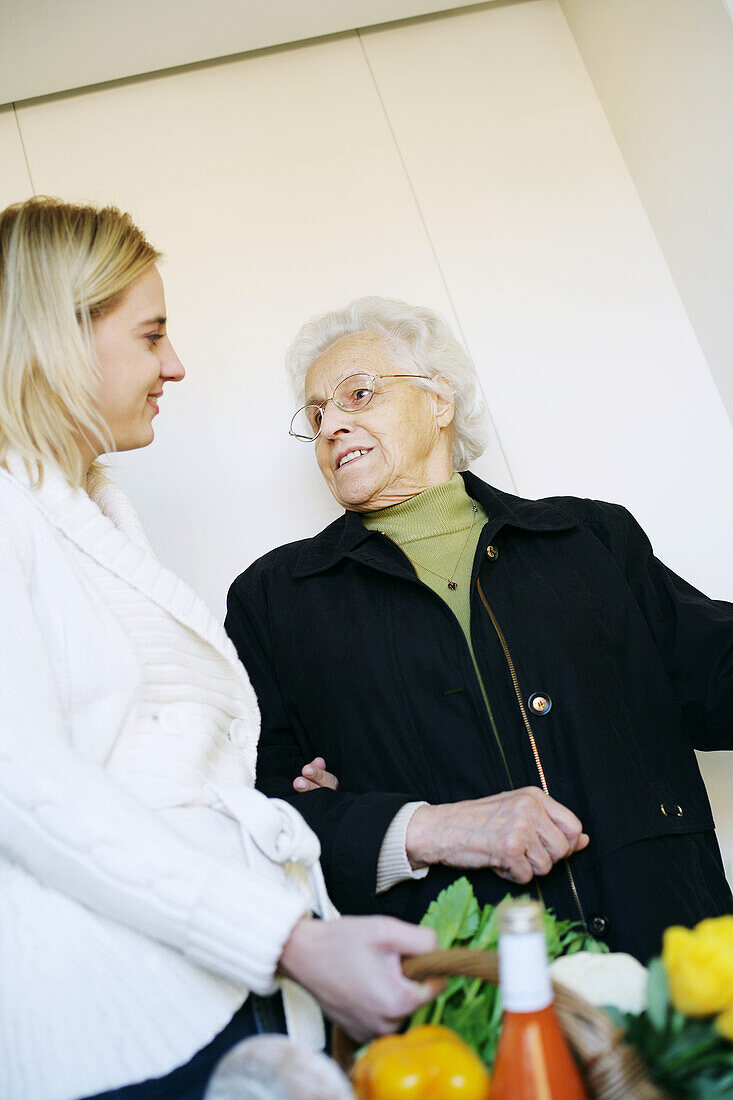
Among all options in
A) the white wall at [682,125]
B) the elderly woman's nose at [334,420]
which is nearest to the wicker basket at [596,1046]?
the elderly woman's nose at [334,420]

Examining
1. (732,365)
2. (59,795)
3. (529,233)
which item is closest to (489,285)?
(529,233)

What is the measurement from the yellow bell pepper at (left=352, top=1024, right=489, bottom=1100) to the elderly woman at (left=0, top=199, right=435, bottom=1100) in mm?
99

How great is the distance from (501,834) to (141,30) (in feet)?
7.42

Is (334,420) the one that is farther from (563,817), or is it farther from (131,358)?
(563,817)

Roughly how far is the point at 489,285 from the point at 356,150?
22.8 inches

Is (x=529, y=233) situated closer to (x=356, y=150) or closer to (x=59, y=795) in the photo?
(x=356, y=150)

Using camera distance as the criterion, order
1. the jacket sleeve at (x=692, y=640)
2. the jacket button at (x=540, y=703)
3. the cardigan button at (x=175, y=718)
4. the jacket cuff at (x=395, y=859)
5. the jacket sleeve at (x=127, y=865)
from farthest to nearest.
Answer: the jacket sleeve at (x=692, y=640), the jacket button at (x=540, y=703), the jacket cuff at (x=395, y=859), the cardigan button at (x=175, y=718), the jacket sleeve at (x=127, y=865)

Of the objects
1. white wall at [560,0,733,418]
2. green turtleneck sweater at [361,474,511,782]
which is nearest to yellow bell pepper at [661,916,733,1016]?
green turtleneck sweater at [361,474,511,782]

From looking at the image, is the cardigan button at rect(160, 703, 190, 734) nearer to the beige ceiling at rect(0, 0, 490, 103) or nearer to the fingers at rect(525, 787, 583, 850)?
the fingers at rect(525, 787, 583, 850)

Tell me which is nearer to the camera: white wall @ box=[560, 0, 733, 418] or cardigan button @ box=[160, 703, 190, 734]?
cardigan button @ box=[160, 703, 190, 734]

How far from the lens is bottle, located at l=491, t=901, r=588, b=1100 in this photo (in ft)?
2.23

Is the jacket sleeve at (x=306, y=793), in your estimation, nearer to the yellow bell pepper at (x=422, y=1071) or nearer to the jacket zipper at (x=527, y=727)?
the jacket zipper at (x=527, y=727)

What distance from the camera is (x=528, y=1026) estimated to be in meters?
0.69

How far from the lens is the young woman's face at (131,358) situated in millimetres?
1348
